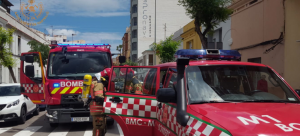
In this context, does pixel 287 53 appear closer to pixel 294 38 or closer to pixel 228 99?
pixel 294 38

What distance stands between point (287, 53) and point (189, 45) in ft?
55.8

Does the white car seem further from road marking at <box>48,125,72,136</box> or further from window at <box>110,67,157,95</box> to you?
window at <box>110,67,157,95</box>

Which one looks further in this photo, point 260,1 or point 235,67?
point 260,1

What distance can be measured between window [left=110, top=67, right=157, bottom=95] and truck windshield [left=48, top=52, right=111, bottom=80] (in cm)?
379

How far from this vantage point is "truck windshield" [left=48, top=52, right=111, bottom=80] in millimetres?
9297

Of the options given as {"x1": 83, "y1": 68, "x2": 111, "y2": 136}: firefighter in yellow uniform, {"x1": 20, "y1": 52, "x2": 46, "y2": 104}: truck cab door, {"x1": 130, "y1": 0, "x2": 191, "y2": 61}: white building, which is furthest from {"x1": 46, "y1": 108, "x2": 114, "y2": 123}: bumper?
{"x1": 130, "y1": 0, "x2": 191, "y2": 61}: white building

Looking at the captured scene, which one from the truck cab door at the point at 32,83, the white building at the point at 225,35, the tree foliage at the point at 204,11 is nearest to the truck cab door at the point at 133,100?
the truck cab door at the point at 32,83

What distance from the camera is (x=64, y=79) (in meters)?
9.09

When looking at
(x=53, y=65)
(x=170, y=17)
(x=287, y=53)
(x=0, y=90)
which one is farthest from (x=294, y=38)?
(x=170, y=17)

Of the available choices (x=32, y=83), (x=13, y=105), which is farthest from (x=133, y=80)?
(x=13, y=105)

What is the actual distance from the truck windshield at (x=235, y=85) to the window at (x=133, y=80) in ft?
4.76

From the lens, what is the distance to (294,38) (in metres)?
12.4

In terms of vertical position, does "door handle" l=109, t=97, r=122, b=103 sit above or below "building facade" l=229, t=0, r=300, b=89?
below

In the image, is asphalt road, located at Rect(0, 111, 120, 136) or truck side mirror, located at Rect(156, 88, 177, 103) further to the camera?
asphalt road, located at Rect(0, 111, 120, 136)
